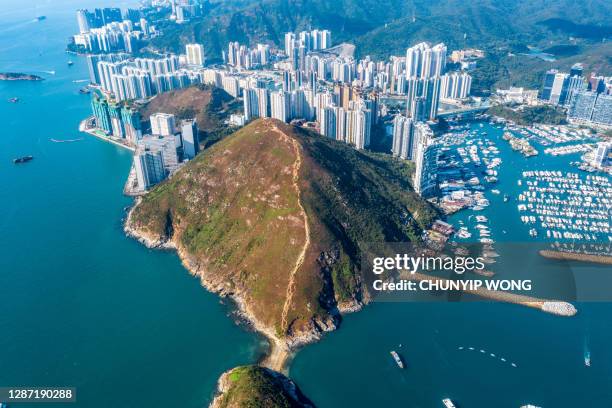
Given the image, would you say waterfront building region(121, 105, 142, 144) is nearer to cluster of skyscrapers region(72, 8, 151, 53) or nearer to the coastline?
the coastline

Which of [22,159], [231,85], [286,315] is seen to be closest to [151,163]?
[22,159]

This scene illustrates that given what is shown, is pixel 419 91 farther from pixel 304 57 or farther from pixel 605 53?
pixel 605 53

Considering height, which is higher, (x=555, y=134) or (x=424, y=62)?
(x=424, y=62)

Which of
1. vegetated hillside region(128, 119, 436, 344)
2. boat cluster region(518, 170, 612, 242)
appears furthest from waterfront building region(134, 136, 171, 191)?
boat cluster region(518, 170, 612, 242)

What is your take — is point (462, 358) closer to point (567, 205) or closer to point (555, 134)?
point (567, 205)

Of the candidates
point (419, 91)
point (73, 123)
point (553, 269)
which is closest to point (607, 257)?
point (553, 269)

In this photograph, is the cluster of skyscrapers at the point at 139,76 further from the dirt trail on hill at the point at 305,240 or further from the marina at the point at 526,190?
the marina at the point at 526,190
